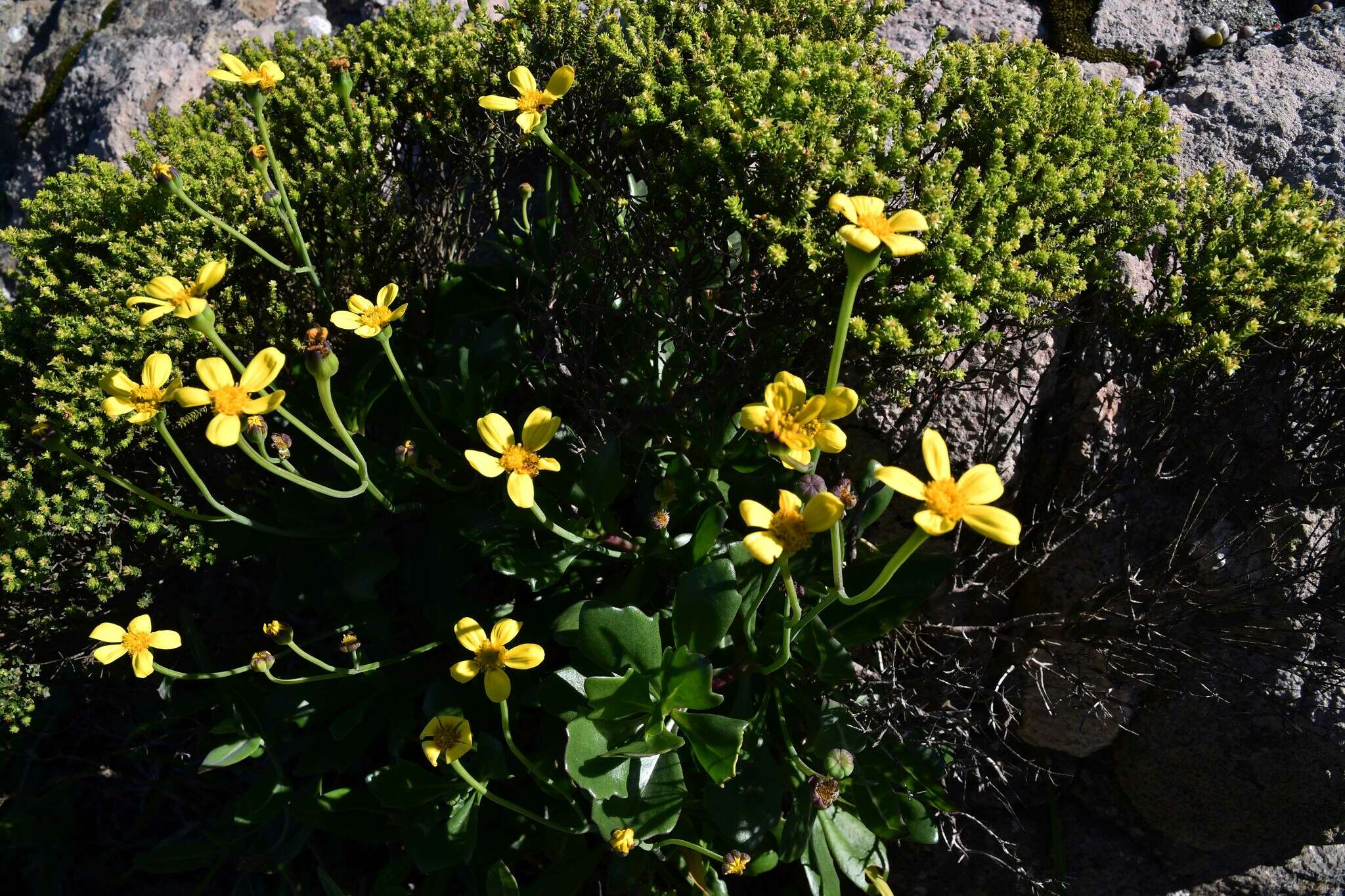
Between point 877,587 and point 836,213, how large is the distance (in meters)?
1.03

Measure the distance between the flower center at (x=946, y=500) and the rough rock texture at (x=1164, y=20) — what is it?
280cm

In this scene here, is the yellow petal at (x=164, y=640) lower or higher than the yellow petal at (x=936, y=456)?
lower

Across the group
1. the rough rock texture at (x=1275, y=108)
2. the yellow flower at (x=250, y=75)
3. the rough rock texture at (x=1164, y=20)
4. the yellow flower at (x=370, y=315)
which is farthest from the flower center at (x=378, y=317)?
the rough rock texture at (x=1164, y=20)

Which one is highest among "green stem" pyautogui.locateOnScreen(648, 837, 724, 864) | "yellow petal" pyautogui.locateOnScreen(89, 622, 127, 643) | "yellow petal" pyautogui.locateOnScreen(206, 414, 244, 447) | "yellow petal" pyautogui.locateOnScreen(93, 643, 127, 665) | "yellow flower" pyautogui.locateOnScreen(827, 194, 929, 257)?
"yellow flower" pyautogui.locateOnScreen(827, 194, 929, 257)

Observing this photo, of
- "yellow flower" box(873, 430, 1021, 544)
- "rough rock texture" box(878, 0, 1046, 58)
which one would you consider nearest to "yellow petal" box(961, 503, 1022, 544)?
"yellow flower" box(873, 430, 1021, 544)

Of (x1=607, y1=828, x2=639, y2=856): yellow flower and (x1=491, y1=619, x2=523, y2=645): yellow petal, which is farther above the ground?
(x1=491, y1=619, x2=523, y2=645): yellow petal

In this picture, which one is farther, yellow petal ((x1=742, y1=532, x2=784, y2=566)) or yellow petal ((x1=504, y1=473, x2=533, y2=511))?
yellow petal ((x1=504, y1=473, x2=533, y2=511))

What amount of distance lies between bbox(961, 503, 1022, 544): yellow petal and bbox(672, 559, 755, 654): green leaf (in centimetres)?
61

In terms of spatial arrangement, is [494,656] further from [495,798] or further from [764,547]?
[764,547]

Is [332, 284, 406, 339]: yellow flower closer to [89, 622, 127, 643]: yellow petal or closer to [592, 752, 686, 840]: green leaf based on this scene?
[89, 622, 127, 643]: yellow petal

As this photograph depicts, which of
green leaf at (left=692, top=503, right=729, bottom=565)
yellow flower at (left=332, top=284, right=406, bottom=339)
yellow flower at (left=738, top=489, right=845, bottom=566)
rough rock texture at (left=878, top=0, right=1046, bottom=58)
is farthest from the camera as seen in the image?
rough rock texture at (left=878, top=0, right=1046, bottom=58)

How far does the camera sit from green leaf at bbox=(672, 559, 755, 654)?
1925mm

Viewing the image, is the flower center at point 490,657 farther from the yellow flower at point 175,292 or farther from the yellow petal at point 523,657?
the yellow flower at point 175,292

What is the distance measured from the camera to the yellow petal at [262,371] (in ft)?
5.95
